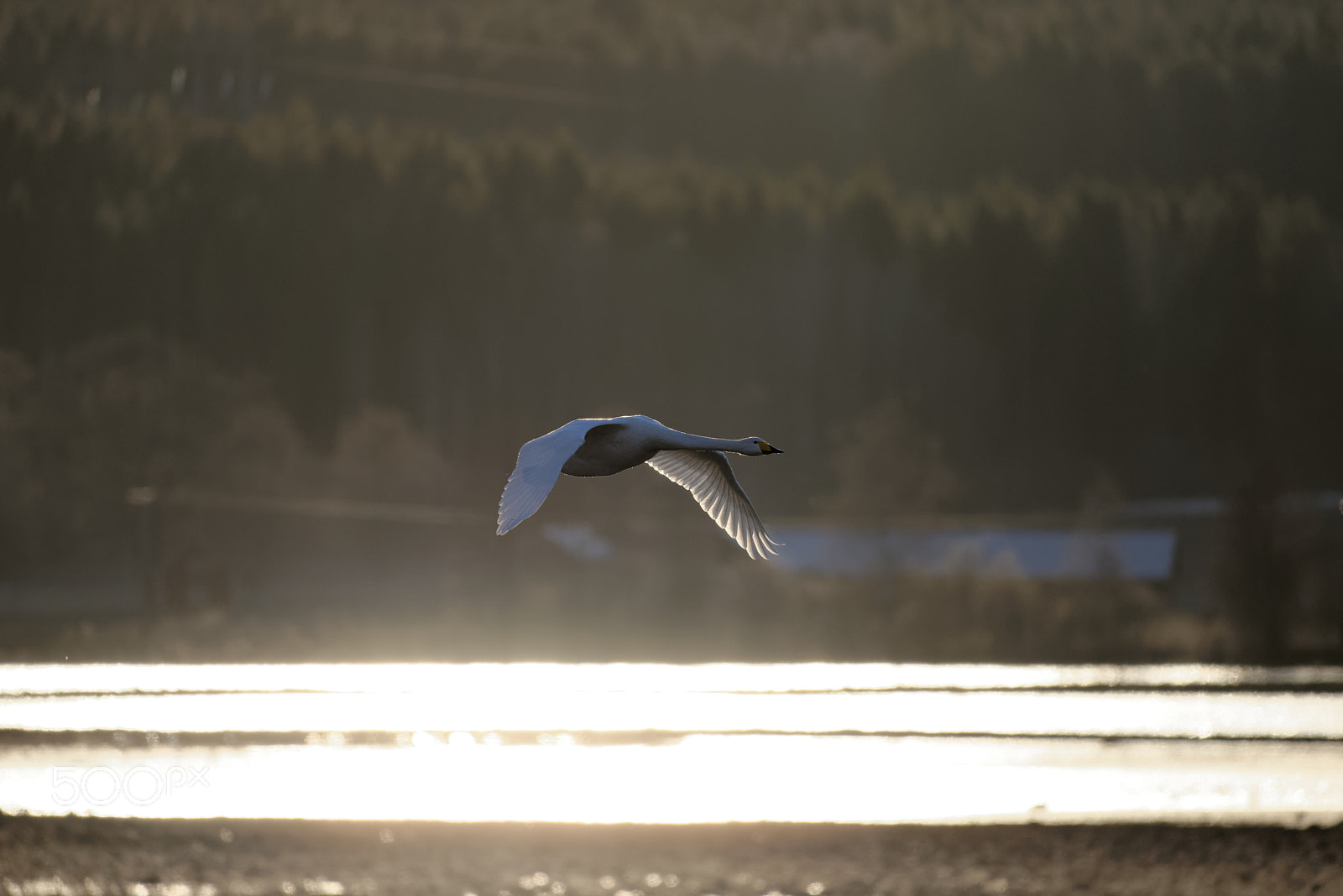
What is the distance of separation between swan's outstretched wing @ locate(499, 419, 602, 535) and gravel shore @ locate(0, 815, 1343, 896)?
4862 cm

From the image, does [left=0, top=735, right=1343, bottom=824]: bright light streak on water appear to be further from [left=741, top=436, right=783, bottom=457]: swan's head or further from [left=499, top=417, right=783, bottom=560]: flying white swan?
[left=499, top=417, right=783, bottom=560]: flying white swan

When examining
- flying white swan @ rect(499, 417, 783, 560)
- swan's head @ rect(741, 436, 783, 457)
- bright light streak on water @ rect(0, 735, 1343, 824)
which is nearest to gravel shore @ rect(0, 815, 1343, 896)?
bright light streak on water @ rect(0, 735, 1343, 824)

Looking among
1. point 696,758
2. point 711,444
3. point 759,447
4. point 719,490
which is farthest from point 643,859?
point 711,444

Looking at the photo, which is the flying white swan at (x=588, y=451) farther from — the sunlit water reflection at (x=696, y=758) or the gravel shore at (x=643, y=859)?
the sunlit water reflection at (x=696, y=758)

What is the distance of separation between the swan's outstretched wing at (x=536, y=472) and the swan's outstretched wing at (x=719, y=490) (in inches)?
208

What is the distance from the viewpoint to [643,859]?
6894cm

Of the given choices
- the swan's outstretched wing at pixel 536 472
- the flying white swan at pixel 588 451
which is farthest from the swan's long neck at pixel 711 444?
the swan's outstretched wing at pixel 536 472

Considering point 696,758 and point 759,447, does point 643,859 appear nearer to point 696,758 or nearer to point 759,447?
point 696,758

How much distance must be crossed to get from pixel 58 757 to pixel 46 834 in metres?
30.8

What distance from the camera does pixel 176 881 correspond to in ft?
210

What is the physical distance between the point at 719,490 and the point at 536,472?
686cm

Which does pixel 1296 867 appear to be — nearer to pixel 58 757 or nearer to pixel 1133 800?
pixel 1133 800

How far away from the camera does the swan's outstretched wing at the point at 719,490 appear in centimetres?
2264

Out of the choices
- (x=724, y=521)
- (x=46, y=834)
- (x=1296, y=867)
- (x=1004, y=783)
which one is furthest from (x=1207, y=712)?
(x=724, y=521)
